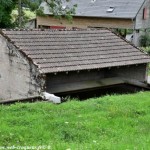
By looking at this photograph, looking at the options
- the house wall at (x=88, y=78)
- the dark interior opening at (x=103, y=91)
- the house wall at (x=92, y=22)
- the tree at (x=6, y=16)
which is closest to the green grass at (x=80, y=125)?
the house wall at (x=88, y=78)

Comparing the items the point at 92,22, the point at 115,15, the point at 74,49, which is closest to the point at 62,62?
the point at 74,49

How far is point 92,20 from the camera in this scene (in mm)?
50469

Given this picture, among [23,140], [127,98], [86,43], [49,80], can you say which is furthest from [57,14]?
[23,140]

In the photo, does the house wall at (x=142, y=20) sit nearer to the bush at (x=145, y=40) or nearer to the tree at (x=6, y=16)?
the bush at (x=145, y=40)

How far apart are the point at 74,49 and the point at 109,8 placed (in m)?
33.5

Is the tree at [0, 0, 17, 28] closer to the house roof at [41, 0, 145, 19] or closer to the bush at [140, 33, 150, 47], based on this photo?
the house roof at [41, 0, 145, 19]

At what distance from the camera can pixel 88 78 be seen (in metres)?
17.9

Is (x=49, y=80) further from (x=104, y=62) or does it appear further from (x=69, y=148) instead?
(x=69, y=148)

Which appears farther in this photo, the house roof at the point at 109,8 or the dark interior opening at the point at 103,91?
the house roof at the point at 109,8

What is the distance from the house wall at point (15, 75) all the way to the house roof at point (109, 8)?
31575mm

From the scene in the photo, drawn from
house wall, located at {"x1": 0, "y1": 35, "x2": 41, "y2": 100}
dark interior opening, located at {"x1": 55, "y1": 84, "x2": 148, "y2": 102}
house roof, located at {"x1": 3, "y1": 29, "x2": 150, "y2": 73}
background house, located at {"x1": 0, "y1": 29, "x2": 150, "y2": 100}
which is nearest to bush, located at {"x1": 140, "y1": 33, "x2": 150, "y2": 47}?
house roof, located at {"x1": 3, "y1": 29, "x2": 150, "y2": 73}

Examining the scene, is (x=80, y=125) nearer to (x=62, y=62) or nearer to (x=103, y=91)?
(x=62, y=62)

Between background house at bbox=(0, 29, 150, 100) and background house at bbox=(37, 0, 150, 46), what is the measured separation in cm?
2823

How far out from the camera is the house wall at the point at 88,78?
53.7ft
